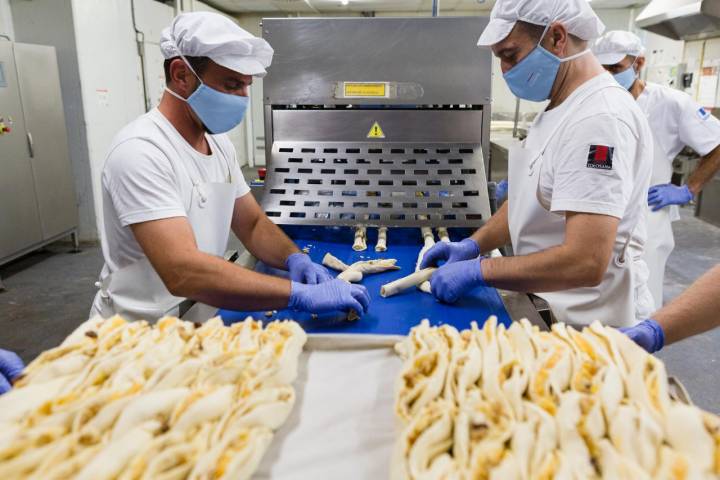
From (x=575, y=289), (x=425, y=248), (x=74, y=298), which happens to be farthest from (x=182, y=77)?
(x=74, y=298)

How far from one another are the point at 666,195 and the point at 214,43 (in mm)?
2695

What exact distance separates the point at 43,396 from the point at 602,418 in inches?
29.4

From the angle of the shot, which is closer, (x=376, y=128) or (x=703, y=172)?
(x=376, y=128)

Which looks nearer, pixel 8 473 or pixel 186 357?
pixel 8 473

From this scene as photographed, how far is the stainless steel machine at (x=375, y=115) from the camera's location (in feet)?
7.43

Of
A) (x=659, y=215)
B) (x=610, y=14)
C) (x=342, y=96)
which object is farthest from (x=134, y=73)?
(x=610, y=14)

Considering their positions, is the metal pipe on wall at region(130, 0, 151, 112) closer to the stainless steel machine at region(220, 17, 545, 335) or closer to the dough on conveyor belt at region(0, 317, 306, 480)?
the stainless steel machine at region(220, 17, 545, 335)

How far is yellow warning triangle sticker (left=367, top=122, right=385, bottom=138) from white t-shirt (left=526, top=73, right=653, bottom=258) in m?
1.02

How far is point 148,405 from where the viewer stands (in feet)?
2.22

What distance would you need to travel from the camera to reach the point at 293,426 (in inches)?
30.8

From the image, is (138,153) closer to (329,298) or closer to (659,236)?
(329,298)

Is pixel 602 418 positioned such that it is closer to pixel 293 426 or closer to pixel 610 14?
pixel 293 426

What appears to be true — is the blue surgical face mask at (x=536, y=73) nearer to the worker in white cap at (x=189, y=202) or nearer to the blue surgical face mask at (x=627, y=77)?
the worker in white cap at (x=189, y=202)

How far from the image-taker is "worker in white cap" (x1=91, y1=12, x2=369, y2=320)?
1397 mm
